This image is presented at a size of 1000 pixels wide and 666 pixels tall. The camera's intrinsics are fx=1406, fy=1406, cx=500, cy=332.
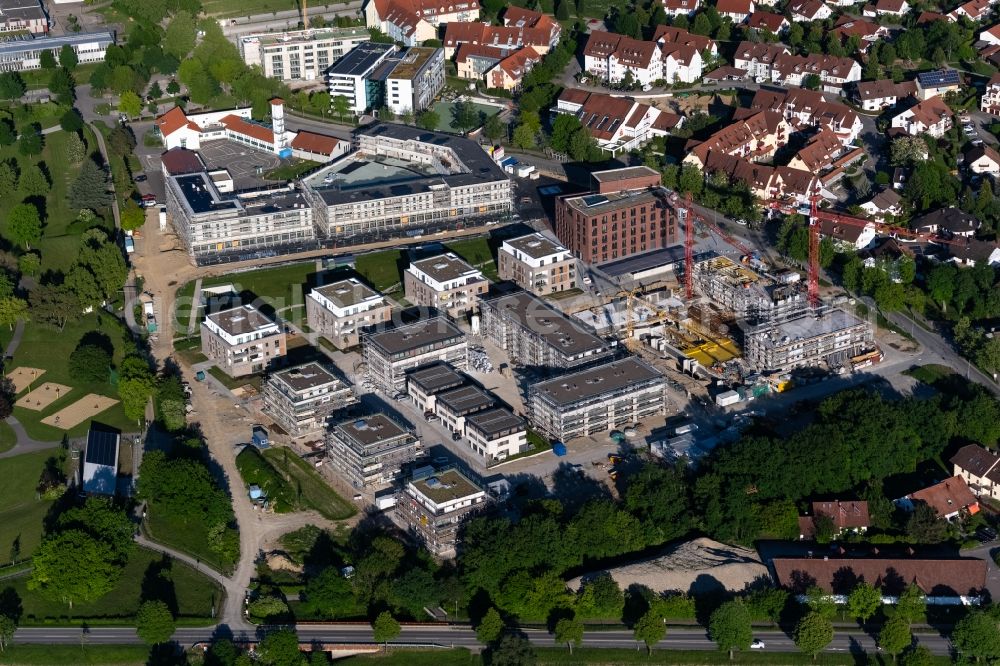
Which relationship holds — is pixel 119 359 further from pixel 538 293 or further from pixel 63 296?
pixel 538 293

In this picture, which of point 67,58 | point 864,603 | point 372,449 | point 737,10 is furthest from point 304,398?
point 737,10

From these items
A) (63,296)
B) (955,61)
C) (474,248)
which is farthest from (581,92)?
(63,296)

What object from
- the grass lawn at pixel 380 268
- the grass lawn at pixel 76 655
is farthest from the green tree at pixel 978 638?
the grass lawn at pixel 380 268

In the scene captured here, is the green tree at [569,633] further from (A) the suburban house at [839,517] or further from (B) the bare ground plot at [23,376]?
(B) the bare ground plot at [23,376]

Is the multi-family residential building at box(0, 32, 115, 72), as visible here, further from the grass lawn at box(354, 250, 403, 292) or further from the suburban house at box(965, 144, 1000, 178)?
the suburban house at box(965, 144, 1000, 178)

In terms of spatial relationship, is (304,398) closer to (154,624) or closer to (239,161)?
(154,624)
